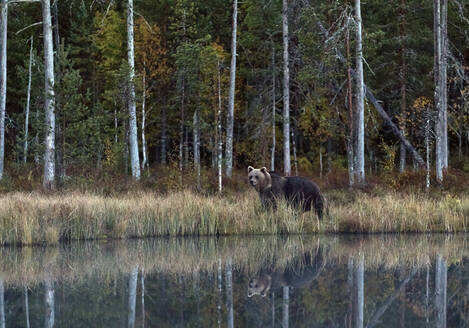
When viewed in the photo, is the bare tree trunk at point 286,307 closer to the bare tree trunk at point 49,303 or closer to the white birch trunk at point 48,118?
the bare tree trunk at point 49,303

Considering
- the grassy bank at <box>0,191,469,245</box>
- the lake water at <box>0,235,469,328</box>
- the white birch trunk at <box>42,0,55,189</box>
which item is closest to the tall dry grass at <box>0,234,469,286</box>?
the lake water at <box>0,235,469,328</box>

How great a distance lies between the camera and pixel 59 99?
19.8 m

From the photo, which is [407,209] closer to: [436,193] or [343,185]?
[436,193]

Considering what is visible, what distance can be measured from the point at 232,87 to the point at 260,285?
65.1 feet

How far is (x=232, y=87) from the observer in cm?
2781

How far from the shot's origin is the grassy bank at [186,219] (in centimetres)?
1349

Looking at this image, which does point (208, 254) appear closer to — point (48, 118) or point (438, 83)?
point (48, 118)

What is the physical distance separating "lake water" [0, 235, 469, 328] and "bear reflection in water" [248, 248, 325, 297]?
0.04 feet

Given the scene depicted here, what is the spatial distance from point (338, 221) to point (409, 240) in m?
1.75

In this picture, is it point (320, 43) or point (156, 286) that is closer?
point (156, 286)

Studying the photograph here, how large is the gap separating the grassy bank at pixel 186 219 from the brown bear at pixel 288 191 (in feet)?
0.76

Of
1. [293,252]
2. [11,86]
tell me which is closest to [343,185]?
[293,252]

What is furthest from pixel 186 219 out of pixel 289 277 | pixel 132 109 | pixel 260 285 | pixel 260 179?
pixel 132 109

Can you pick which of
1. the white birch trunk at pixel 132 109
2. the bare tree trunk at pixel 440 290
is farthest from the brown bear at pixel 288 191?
the white birch trunk at pixel 132 109
